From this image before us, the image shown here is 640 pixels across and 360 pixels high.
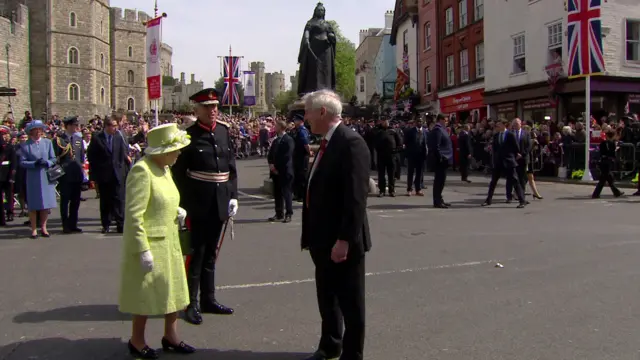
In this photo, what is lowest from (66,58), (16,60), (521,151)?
(521,151)

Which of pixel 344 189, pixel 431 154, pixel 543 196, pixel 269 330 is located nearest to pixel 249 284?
pixel 269 330

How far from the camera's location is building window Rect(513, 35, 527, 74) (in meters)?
27.1

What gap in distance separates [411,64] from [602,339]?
131 feet

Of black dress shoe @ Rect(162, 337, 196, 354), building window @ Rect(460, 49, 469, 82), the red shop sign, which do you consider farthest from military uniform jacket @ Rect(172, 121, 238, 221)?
building window @ Rect(460, 49, 469, 82)

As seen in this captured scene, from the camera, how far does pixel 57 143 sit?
11180mm

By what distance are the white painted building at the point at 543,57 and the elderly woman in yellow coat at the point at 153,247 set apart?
68.6 feet

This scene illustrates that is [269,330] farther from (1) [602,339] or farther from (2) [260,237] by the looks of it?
(2) [260,237]

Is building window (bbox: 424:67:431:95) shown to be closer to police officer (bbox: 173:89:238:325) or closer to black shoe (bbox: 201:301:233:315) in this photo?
police officer (bbox: 173:89:238:325)

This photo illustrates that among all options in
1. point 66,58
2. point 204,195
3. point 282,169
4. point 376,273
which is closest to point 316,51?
point 282,169

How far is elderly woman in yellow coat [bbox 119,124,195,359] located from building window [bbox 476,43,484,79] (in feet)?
95.7

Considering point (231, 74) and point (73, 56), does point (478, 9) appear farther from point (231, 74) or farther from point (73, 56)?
point (73, 56)

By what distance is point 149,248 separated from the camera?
4.04m

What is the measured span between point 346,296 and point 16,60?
6080 cm

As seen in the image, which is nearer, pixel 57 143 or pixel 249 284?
pixel 249 284
